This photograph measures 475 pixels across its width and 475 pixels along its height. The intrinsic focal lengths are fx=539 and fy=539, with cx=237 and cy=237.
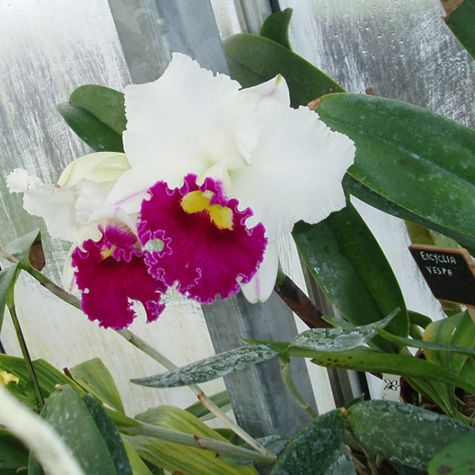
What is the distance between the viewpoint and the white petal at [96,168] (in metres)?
0.61

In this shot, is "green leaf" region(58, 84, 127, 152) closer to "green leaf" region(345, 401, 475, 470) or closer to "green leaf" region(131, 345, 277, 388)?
"green leaf" region(131, 345, 277, 388)

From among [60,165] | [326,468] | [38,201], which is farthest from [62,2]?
[326,468]

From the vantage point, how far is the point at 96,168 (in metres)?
0.62

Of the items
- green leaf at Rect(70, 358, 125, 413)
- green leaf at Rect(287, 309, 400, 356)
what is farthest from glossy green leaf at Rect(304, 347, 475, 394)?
green leaf at Rect(70, 358, 125, 413)

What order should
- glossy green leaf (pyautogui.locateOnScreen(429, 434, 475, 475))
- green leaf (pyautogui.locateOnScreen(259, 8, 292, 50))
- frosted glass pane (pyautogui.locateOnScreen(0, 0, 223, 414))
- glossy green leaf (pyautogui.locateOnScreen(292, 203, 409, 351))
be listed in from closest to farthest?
glossy green leaf (pyautogui.locateOnScreen(429, 434, 475, 475)), glossy green leaf (pyautogui.locateOnScreen(292, 203, 409, 351)), green leaf (pyautogui.locateOnScreen(259, 8, 292, 50)), frosted glass pane (pyautogui.locateOnScreen(0, 0, 223, 414))

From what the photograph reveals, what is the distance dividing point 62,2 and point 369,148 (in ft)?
2.65

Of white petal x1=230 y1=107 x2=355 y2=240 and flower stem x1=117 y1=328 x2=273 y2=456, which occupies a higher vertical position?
white petal x1=230 y1=107 x2=355 y2=240

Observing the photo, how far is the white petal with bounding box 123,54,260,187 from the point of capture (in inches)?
22.0

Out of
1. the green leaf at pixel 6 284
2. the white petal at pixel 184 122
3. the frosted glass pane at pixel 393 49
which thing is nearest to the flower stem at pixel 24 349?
the green leaf at pixel 6 284

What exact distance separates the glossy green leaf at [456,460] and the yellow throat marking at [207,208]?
12.1 inches

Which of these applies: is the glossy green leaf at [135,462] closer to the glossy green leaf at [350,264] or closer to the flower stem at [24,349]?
the flower stem at [24,349]

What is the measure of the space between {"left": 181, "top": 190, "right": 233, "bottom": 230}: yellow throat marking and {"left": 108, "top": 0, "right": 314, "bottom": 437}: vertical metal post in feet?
0.74

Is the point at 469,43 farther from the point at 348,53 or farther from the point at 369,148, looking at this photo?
the point at 348,53

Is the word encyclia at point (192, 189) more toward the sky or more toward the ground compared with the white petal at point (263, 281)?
more toward the sky
